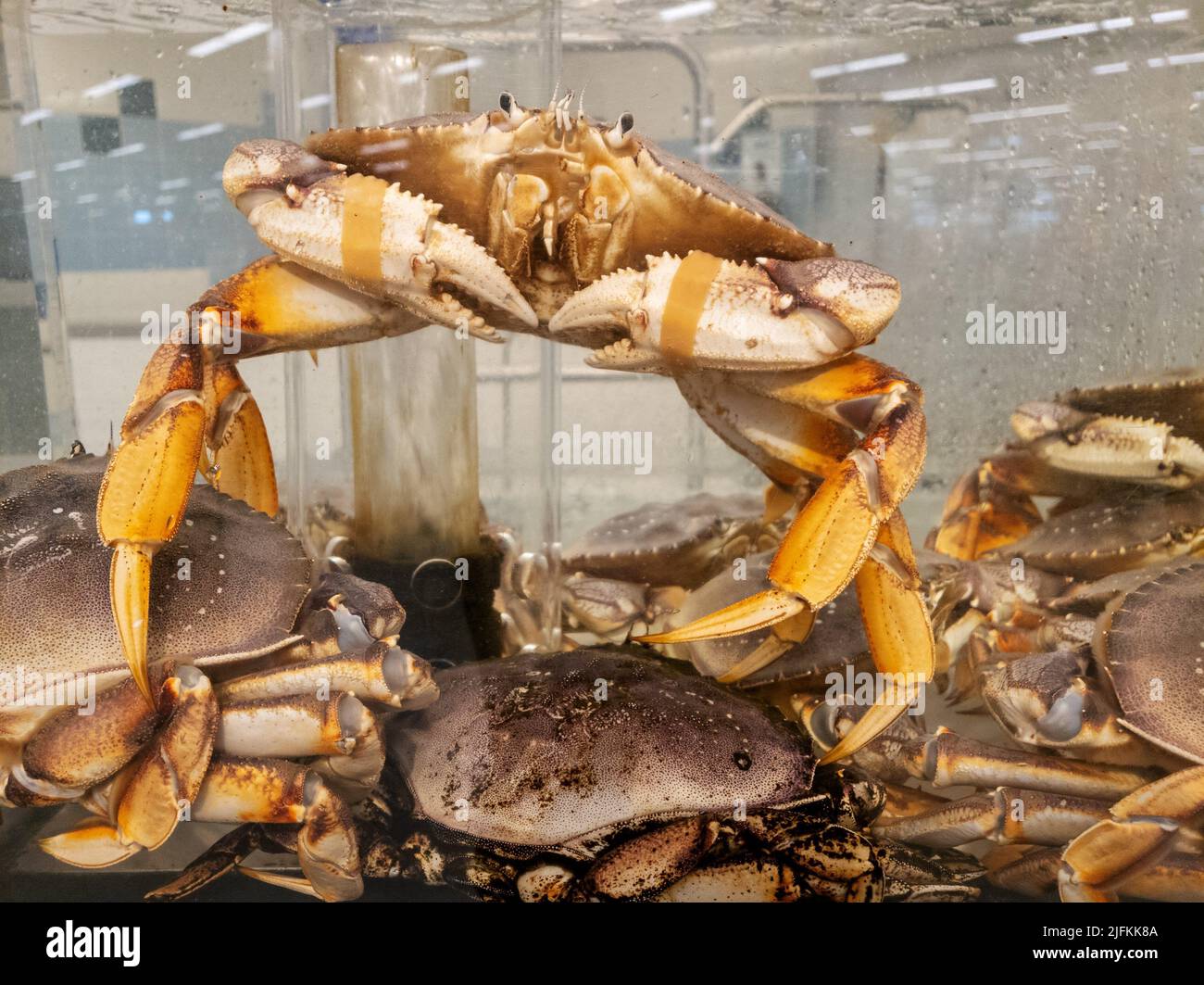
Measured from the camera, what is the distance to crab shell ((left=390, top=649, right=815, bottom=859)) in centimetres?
151

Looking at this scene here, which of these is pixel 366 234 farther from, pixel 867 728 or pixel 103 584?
pixel 867 728

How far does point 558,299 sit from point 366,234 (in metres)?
0.40

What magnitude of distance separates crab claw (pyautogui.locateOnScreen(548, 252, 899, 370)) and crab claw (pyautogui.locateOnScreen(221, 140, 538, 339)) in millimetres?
220

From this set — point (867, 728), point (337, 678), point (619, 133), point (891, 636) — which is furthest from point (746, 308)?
point (337, 678)

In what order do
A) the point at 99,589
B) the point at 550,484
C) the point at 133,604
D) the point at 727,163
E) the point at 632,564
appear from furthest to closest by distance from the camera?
the point at 727,163, the point at 632,564, the point at 550,484, the point at 99,589, the point at 133,604

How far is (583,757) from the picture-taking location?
1.55m

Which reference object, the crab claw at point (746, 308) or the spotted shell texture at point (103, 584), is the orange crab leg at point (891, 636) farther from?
the spotted shell texture at point (103, 584)

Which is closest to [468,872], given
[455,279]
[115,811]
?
[115,811]

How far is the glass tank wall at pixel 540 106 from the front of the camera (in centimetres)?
220

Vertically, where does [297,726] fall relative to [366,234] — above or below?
below

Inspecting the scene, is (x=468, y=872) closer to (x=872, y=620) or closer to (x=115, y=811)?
(x=115, y=811)

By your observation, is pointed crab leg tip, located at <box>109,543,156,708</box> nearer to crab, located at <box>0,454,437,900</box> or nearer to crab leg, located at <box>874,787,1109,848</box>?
crab, located at <box>0,454,437,900</box>

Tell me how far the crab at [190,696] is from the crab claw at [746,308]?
0.71 meters

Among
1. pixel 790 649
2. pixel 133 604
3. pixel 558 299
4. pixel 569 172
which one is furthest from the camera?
pixel 790 649
